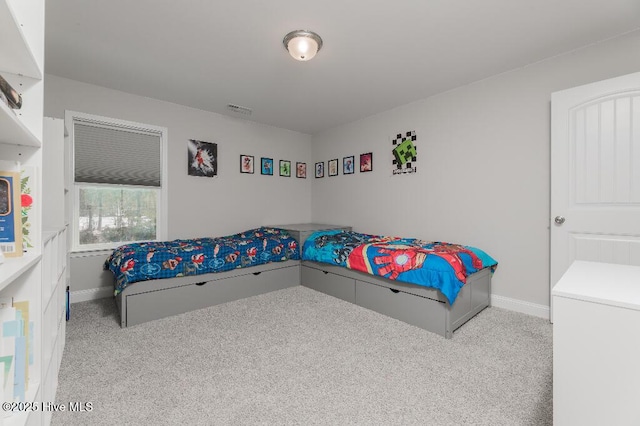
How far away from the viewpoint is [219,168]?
398cm

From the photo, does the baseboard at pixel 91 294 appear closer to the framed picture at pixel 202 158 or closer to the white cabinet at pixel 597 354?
the framed picture at pixel 202 158

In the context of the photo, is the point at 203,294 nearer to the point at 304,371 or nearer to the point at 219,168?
the point at 304,371

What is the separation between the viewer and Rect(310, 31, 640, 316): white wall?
2557 mm

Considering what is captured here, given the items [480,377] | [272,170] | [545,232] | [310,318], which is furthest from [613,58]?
[272,170]

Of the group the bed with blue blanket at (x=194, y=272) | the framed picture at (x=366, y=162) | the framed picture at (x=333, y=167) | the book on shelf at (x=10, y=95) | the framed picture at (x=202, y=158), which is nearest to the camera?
the book on shelf at (x=10, y=95)

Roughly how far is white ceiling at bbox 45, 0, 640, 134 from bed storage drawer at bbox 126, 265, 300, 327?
2.05m

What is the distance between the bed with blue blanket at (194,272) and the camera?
248 centimetres

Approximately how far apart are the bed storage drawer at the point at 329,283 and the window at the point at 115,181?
1850 millimetres

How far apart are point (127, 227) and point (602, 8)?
15.2 ft

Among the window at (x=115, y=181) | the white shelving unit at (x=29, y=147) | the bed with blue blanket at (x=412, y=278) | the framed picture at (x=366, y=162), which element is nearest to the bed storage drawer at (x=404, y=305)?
the bed with blue blanket at (x=412, y=278)

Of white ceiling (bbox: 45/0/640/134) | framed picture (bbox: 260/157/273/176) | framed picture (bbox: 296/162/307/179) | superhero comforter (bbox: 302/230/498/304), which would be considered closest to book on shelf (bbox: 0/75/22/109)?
white ceiling (bbox: 45/0/640/134)

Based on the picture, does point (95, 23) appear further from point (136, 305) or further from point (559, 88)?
point (559, 88)

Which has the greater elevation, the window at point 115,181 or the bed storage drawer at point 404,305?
the window at point 115,181

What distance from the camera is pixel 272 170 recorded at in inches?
179
